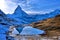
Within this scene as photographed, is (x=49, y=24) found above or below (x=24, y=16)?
below

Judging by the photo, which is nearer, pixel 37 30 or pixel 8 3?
pixel 37 30

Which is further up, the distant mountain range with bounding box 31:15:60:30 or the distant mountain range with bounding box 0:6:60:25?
the distant mountain range with bounding box 0:6:60:25

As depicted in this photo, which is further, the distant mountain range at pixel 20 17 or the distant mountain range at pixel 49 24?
the distant mountain range at pixel 20 17

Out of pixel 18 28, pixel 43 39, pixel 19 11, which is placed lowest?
pixel 43 39

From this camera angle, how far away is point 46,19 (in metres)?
2.71

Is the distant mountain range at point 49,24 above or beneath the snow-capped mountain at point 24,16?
beneath

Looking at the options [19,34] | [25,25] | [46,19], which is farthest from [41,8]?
[19,34]

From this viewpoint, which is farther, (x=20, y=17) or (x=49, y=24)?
A: (x=20, y=17)

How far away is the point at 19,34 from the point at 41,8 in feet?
1.75

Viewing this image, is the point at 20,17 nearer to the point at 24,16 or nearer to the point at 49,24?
the point at 24,16

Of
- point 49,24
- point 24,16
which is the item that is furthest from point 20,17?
point 49,24

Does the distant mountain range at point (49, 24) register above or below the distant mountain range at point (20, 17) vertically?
below

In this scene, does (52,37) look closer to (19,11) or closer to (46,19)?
(46,19)

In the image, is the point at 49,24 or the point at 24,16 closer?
the point at 49,24
